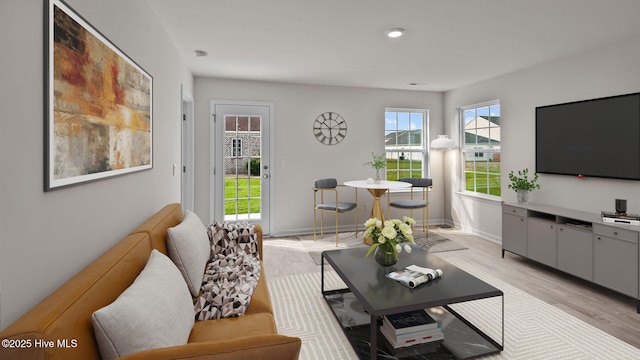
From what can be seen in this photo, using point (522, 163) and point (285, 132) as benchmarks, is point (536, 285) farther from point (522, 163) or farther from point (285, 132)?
point (285, 132)

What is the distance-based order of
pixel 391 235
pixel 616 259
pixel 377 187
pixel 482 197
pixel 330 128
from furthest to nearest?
pixel 330 128
pixel 482 197
pixel 377 187
pixel 616 259
pixel 391 235

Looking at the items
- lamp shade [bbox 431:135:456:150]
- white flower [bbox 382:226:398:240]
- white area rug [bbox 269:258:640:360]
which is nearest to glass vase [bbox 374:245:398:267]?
white flower [bbox 382:226:398:240]

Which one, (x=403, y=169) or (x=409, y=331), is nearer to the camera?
(x=409, y=331)

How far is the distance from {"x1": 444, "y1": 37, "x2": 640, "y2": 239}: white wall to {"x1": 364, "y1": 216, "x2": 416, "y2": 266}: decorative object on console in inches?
96.9

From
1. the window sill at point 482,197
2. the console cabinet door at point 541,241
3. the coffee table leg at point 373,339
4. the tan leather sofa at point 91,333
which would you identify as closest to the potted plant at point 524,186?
the console cabinet door at point 541,241

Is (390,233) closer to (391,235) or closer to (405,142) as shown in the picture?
(391,235)

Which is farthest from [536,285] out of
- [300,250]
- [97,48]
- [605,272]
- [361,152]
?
[97,48]

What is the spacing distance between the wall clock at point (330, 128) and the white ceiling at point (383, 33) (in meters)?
0.97

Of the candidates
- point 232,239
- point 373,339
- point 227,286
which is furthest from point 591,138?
point 227,286

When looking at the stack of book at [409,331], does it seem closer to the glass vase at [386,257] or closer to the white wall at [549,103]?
the glass vase at [386,257]

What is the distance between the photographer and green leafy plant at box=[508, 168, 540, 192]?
13.4ft

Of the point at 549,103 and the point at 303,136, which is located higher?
the point at 549,103

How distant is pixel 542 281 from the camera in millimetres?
3377

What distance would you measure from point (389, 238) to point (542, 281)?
2.12m
